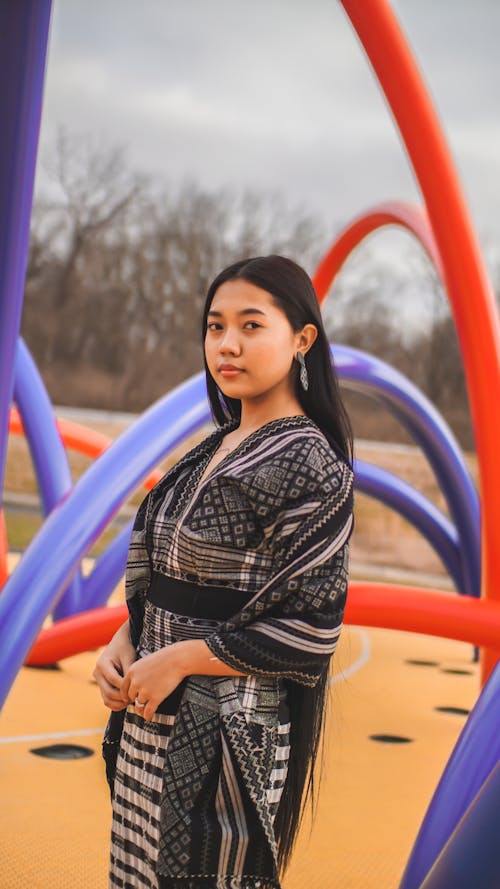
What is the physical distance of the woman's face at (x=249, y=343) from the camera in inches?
69.7

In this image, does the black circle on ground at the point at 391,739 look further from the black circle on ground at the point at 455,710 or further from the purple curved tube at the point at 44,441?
the purple curved tube at the point at 44,441

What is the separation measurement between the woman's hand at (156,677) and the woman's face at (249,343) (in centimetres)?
49

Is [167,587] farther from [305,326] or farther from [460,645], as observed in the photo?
[460,645]

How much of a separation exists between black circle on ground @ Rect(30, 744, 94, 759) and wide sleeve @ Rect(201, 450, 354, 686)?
292 centimetres

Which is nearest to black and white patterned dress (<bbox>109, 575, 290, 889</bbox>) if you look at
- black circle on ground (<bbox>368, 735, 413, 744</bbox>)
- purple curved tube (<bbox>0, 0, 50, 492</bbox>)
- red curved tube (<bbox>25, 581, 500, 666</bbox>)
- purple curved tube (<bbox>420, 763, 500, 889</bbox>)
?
purple curved tube (<bbox>420, 763, 500, 889</bbox>)

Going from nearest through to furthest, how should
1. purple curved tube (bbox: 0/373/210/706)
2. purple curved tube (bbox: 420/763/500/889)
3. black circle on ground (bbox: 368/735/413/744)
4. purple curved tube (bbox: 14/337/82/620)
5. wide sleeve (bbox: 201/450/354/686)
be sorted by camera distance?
1. purple curved tube (bbox: 420/763/500/889)
2. wide sleeve (bbox: 201/450/354/686)
3. purple curved tube (bbox: 0/373/210/706)
4. black circle on ground (bbox: 368/735/413/744)
5. purple curved tube (bbox: 14/337/82/620)

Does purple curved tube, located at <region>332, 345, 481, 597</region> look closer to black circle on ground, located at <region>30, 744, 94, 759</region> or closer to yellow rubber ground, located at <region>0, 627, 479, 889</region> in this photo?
yellow rubber ground, located at <region>0, 627, 479, 889</region>

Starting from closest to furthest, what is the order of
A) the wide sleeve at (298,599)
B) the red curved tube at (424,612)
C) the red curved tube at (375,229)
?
the wide sleeve at (298,599) < the red curved tube at (424,612) < the red curved tube at (375,229)

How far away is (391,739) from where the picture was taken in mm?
4988

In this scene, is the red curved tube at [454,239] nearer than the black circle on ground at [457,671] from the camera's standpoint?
Yes

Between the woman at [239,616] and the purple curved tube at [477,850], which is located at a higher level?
the woman at [239,616]

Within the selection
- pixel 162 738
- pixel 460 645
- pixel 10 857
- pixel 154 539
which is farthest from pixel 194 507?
pixel 460 645

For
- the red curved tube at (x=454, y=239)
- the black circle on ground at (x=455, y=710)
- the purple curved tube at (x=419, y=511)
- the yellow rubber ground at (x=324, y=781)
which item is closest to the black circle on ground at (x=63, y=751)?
the yellow rubber ground at (x=324, y=781)

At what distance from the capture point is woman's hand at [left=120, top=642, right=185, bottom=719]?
1632 mm
